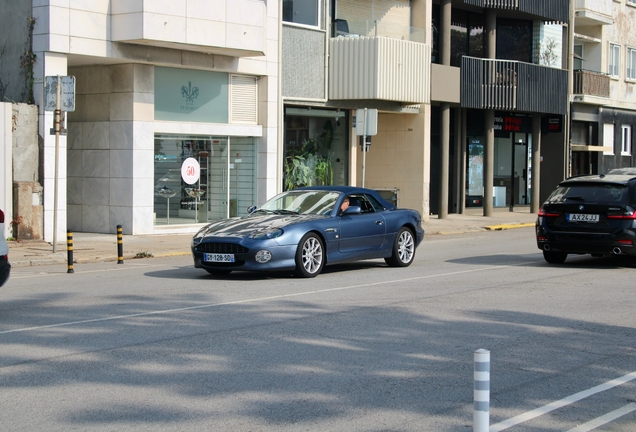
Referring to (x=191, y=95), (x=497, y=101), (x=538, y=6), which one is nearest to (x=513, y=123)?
(x=497, y=101)

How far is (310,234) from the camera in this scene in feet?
45.2

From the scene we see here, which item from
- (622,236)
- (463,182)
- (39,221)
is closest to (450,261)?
(622,236)

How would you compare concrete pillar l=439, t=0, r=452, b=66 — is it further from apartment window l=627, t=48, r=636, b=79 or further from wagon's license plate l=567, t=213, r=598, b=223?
apartment window l=627, t=48, r=636, b=79

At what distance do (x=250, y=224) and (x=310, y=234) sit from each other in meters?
0.94

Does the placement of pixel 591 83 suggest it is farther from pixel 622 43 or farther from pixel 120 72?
pixel 120 72

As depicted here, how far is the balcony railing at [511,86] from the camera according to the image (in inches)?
1212

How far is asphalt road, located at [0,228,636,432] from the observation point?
20.6 feet

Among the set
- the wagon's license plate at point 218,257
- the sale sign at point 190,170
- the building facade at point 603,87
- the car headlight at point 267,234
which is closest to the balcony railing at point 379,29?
the sale sign at point 190,170

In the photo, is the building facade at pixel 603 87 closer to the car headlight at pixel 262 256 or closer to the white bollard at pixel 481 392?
the car headlight at pixel 262 256

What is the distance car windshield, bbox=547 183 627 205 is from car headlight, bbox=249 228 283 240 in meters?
5.40

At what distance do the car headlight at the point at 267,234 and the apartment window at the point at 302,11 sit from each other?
12969 mm

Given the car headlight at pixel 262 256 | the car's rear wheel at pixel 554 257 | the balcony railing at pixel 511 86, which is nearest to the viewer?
the car headlight at pixel 262 256

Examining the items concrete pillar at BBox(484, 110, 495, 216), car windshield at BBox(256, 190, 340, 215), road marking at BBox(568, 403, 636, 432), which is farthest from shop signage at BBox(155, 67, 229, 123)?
road marking at BBox(568, 403, 636, 432)

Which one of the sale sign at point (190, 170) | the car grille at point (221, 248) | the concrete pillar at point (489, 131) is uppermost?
the concrete pillar at point (489, 131)
